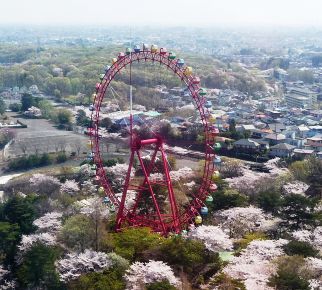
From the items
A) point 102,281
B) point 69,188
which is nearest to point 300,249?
point 102,281

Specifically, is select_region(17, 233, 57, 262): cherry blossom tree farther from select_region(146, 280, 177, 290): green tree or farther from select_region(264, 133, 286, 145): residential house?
select_region(264, 133, 286, 145): residential house

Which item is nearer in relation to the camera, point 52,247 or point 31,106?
point 52,247

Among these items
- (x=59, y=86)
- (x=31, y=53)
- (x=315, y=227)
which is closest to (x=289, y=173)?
(x=315, y=227)

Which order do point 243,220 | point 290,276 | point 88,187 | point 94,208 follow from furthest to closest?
point 88,187, point 243,220, point 94,208, point 290,276

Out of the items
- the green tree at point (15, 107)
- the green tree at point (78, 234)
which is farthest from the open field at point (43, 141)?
the green tree at point (78, 234)

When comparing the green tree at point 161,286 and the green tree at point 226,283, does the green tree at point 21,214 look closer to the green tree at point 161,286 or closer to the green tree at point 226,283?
the green tree at point 161,286

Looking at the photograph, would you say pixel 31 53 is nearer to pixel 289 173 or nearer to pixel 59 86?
pixel 59 86

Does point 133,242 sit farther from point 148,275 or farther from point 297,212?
point 297,212
